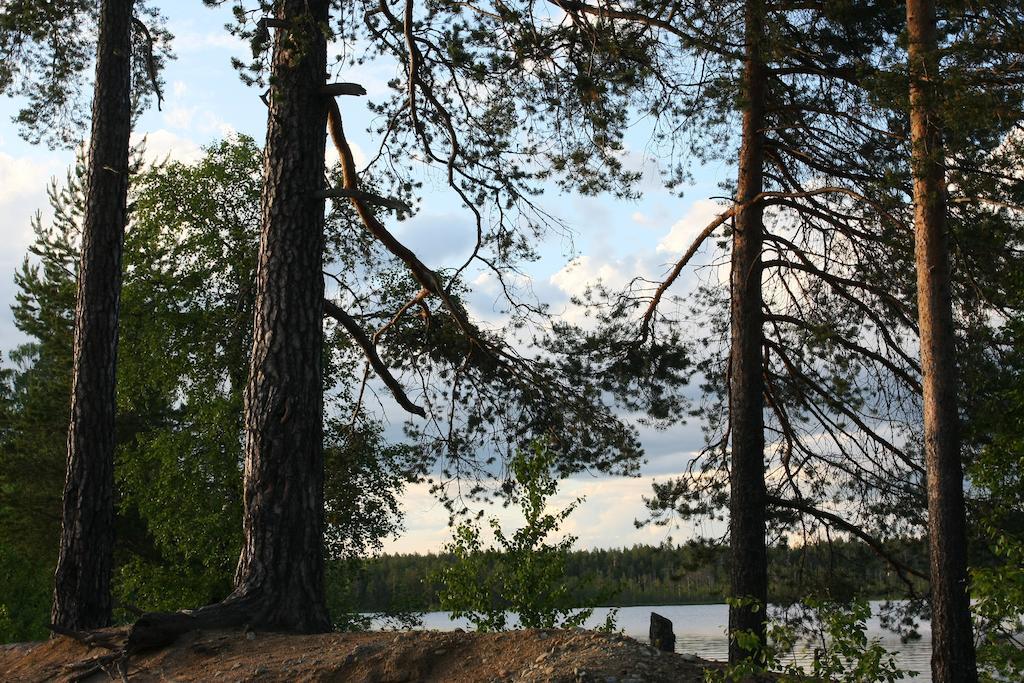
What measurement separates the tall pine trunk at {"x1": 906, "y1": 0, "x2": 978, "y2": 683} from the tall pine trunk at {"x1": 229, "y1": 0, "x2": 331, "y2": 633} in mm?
5469

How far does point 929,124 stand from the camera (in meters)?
9.37

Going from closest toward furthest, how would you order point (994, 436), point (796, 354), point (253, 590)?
1. point (253, 590)
2. point (994, 436)
3. point (796, 354)

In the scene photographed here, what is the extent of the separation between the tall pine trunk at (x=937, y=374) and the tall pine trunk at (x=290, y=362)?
17.9 ft

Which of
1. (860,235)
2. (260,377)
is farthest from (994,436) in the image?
(260,377)

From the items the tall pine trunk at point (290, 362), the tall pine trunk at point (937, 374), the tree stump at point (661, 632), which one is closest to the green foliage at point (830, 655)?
the tree stump at point (661, 632)

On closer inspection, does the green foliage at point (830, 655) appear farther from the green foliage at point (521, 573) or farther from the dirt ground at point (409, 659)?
the green foliage at point (521, 573)


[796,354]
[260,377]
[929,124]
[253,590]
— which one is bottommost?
[253,590]

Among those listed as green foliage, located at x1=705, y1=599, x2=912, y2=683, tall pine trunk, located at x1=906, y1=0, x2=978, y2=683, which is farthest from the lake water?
tall pine trunk, located at x1=906, y1=0, x2=978, y2=683

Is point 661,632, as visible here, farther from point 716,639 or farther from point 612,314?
point 716,639

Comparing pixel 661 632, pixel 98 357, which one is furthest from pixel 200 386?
pixel 661 632

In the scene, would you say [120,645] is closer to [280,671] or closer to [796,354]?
[280,671]

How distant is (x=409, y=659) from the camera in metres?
6.20

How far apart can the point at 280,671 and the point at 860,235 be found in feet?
30.2

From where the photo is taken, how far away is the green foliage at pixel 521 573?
334 inches
